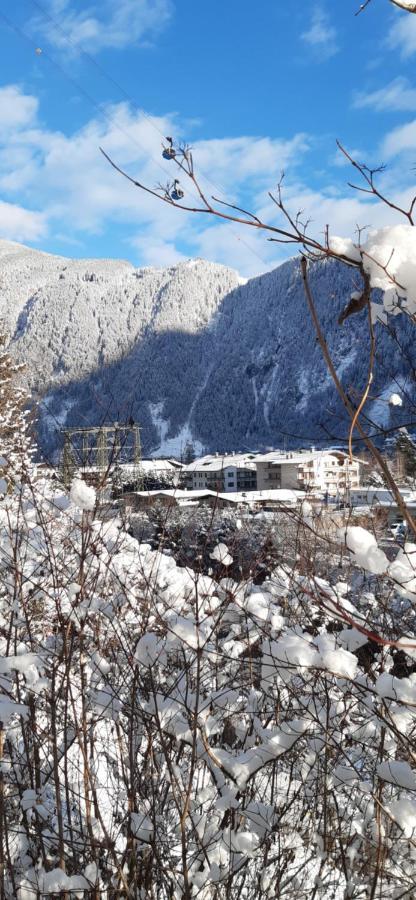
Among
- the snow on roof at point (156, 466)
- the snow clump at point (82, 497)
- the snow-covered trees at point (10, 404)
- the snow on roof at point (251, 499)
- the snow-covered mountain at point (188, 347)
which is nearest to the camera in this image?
the snow clump at point (82, 497)

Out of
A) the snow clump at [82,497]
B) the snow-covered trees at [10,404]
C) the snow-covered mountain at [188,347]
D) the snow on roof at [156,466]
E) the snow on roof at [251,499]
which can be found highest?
the snow-covered mountain at [188,347]

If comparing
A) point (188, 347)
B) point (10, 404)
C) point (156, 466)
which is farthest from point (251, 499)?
point (188, 347)

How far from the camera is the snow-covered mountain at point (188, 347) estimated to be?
366ft

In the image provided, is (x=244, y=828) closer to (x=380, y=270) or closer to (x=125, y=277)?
(x=380, y=270)

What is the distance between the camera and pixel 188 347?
5128 inches

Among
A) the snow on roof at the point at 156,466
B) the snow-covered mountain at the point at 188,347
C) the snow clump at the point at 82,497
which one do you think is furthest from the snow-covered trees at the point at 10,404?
the snow-covered mountain at the point at 188,347

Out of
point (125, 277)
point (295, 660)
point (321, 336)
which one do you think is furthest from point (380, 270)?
point (125, 277)

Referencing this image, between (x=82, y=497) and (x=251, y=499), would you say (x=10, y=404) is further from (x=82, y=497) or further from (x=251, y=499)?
(x=82, y=497)

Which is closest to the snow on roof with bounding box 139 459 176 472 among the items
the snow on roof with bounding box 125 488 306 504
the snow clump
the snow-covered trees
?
the snow on roof with bounding box 125 488 306 504

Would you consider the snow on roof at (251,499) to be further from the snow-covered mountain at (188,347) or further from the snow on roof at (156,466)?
the snow-covered mountain at (188,347)

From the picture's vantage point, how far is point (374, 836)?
5.57ft

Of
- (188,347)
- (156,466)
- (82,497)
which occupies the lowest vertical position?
(156,466)

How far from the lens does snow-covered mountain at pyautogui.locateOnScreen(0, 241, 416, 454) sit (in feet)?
366

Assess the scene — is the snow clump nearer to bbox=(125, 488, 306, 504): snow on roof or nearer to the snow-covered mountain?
bbox=(125, 488, 306, 504): snow on roof
